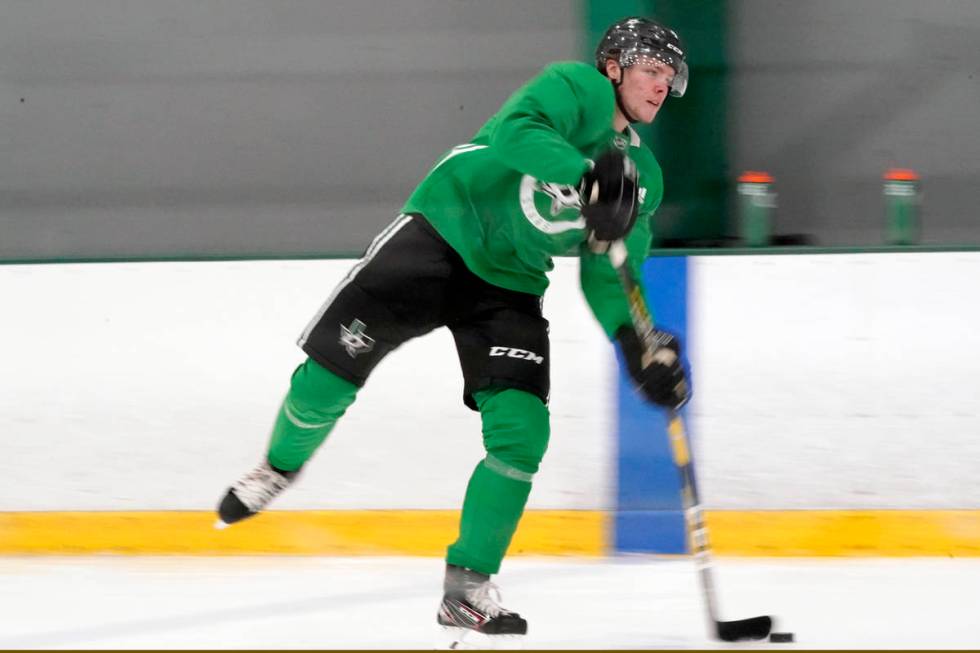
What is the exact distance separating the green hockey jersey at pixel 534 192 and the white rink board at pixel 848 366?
31.6 inches

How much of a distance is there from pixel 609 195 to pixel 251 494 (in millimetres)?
955

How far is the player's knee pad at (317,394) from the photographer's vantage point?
2.72 metres

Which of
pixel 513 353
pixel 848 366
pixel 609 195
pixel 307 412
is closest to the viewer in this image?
pixel 609 195

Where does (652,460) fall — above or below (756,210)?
below

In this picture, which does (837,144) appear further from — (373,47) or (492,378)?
(492,378)

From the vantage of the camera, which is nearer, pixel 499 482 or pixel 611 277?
pixel 499 482

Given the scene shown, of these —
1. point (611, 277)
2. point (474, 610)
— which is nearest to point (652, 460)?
point (611, 277)

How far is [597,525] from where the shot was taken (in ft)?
11.5

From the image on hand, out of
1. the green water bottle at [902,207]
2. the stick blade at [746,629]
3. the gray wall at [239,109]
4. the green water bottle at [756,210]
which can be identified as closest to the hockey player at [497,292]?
the stick blade at [746,629]

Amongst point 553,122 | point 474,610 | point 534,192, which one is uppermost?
point 553,122

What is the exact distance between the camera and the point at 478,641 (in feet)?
8.75

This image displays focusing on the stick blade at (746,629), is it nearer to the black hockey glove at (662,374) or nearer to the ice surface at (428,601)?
the ice surface at (428,601)

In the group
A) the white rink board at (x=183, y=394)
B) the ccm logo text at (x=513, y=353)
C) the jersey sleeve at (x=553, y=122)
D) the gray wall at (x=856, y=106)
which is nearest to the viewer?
the jersey sleeve at (x=553, y=122)

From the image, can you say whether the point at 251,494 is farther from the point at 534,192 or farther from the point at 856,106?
the point at 856,106
